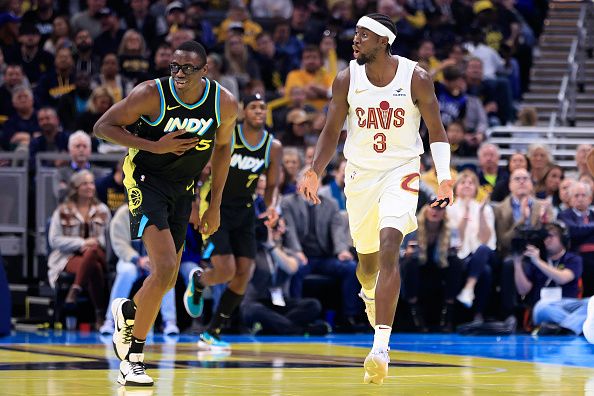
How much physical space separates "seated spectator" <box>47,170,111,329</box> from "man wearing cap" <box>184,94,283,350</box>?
2.31 m

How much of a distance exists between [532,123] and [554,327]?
5.40 metres

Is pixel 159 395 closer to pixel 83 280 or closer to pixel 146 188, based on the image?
pixel 146 188

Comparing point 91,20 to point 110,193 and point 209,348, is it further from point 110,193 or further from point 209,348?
point 209,348

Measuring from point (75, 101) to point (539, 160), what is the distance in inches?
236

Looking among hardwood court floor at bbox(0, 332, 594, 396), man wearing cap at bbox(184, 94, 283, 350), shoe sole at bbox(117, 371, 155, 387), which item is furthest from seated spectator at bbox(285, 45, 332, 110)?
shoe sole at bbox(117, 371, 155, 387)

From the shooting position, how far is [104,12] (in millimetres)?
18312

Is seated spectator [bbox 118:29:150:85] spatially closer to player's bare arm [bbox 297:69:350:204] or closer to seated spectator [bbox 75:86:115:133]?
seated spectator [bbox 75:86:115:133]

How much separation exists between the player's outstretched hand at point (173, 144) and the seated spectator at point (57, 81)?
28.9 ft

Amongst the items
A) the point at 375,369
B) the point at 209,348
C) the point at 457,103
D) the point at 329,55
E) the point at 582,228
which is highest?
the point at 329,55

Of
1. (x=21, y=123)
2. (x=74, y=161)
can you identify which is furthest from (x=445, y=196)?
(x=21, y=123)

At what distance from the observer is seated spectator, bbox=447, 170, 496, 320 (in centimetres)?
1420

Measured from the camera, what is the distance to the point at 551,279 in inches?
547

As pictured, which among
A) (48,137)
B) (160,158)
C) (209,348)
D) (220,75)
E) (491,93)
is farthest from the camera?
(491,93)

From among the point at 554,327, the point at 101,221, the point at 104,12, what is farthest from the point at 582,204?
the point at 104,12
